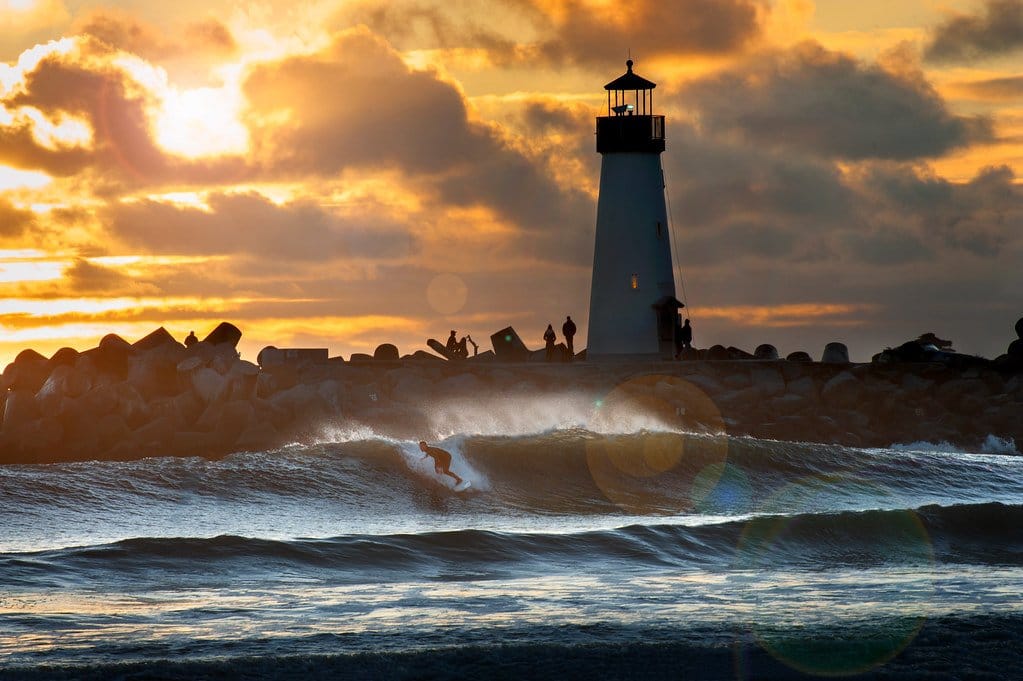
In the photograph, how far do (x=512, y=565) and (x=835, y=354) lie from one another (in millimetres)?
24429

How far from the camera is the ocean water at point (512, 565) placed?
714 centimetres

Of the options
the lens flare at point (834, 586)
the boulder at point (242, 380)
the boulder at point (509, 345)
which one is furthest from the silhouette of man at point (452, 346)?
the lens flare at point (834, 586)

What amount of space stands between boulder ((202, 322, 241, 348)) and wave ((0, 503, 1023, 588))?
17.6 meters

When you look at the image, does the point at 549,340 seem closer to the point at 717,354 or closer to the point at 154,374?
the point at 717,354

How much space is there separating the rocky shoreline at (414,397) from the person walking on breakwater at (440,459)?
4.66 metres

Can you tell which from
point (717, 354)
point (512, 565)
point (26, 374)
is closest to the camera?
point (512, 565)

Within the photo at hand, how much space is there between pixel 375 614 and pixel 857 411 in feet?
75.4

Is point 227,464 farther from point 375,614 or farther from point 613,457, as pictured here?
point 375,614

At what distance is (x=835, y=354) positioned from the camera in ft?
112

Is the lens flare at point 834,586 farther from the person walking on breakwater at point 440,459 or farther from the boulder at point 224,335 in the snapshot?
the boulder at point 224,335

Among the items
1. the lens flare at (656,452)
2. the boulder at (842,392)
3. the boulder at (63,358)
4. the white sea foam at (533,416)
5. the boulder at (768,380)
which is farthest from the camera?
the boulder at (768,380)

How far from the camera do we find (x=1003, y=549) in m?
13.9

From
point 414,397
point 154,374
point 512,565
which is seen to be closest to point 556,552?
point 512,565

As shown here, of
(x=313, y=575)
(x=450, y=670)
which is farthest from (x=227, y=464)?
(x=450, y=670)
